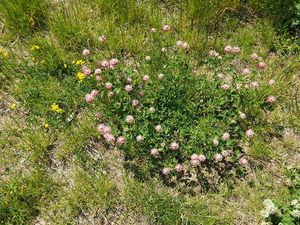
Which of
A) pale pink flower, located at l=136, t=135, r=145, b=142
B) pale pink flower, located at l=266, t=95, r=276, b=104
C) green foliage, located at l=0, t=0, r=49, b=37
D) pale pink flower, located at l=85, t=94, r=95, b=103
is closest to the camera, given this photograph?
pale pink flower, located at l=136, t=135, r=145, b=142

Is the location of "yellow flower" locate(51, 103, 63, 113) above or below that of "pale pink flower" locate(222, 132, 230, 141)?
above

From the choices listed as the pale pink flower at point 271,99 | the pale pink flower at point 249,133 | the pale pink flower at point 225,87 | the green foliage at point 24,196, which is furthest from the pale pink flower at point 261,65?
the green foliage at point 24,196

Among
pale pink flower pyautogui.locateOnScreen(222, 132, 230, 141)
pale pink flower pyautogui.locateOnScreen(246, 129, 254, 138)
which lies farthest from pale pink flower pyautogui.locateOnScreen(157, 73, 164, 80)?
pale pink flower pyautogui.locateOnScreen(246, 129, 254, 138)

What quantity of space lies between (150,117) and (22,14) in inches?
80.1

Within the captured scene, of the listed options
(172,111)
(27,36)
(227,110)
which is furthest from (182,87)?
(27,36)

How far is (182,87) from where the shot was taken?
3.75 m

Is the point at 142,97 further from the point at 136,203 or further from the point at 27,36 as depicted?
the point at 27,36

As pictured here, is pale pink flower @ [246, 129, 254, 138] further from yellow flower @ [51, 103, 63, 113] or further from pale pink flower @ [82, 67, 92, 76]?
yellow flower @ [51, 103, 63, 113]

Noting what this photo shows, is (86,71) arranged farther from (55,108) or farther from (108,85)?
(55,108)

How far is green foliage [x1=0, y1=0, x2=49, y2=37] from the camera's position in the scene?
173 inches

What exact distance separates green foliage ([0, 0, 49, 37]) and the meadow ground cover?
0.01 meters

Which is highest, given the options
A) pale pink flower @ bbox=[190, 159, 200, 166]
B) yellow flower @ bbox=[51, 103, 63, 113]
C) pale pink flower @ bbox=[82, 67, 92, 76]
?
pale pink flower @ bbox=[82, 67, 92, 76]

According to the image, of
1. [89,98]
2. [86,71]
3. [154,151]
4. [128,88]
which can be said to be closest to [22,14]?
[86,71]

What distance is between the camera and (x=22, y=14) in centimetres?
440
